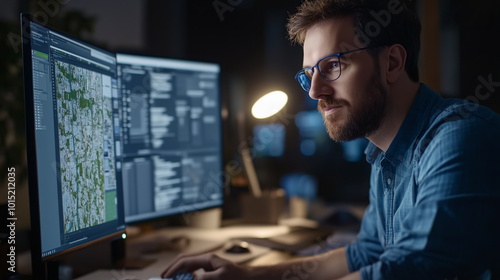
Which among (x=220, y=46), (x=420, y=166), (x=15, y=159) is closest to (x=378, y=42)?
(x=420, y=166)

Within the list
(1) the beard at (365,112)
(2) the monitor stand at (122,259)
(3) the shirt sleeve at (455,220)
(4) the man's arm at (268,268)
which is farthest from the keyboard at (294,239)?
(3) the shirt sleeve at (455,220)

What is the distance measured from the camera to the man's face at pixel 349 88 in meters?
0.99

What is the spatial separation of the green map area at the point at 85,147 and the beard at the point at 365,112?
0.57 meters

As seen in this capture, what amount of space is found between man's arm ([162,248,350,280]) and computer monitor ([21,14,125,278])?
0.21m

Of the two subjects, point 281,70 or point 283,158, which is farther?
point 281,70

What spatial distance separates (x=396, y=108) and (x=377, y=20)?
0.72ft

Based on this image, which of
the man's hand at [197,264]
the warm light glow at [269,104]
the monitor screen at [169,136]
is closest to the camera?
the man's hand at [197,264]

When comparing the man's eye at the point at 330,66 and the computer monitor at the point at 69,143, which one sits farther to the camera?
the man's eye at the point at 330,66

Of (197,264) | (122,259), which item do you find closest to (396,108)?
(197,264)

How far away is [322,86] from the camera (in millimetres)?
1027

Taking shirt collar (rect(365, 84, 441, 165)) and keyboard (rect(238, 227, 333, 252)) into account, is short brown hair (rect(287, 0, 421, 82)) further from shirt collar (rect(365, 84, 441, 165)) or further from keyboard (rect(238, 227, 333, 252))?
keyboard (rect(238, 227, 333, 252))

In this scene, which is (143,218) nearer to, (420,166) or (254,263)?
(254,263)

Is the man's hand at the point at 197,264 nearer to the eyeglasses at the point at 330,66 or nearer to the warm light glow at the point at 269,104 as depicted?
the eyeglasses at the point at 330,66

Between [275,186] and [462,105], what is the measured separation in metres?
1.41
